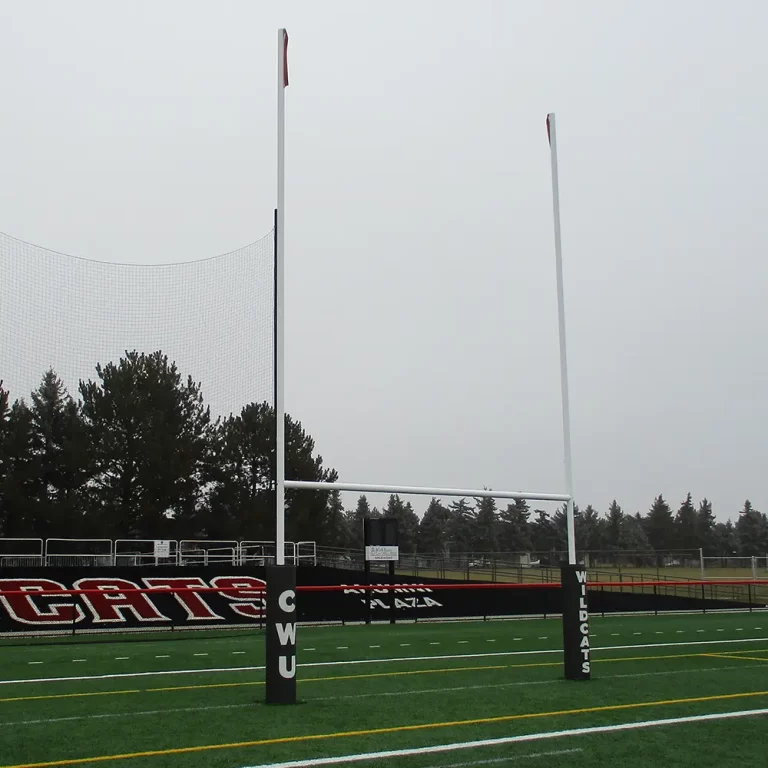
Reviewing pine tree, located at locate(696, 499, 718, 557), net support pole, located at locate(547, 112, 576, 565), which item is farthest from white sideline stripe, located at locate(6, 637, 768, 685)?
pine tree, located at locate(696, 499, 718, 557)

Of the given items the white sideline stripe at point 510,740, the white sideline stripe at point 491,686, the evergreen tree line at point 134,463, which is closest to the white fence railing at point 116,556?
the evergreen tree line at point 134,463

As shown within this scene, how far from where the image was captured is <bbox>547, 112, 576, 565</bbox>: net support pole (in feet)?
26.7

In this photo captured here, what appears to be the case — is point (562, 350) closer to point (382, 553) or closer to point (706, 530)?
point (382, 553)

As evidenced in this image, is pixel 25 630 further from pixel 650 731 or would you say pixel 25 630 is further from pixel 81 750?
pixel 650 731

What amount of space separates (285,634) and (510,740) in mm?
1937

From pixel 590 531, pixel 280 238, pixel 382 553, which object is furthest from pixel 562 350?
pixel 590 531

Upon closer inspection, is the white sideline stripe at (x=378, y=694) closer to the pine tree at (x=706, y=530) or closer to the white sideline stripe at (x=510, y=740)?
the white sideline stripe at (x=510, y=740)

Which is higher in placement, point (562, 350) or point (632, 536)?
point (562, 350)

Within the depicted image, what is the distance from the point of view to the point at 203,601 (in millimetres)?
16719

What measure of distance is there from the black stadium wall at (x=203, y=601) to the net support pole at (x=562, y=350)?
7186mm

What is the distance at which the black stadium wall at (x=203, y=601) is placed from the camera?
15.3 meters

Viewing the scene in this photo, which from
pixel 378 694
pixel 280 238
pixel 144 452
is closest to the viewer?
pixel 280 238

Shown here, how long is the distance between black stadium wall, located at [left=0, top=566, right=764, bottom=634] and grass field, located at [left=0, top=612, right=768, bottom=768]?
9.90 ft

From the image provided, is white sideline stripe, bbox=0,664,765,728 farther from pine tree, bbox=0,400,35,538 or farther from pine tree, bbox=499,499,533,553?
pine tree, bbox=499,499,533,553
